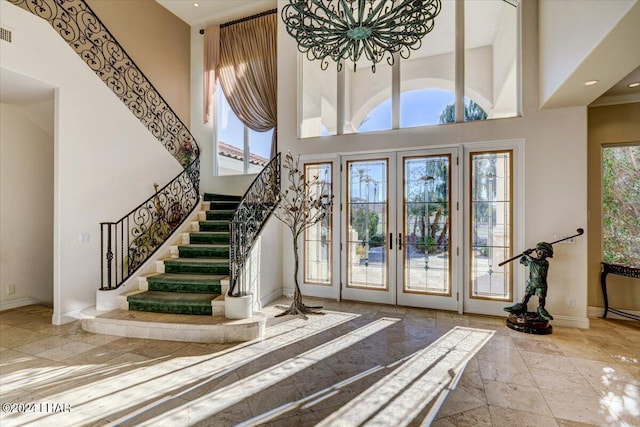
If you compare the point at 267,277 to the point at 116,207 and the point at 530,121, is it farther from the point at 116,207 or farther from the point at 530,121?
the point at 530,121

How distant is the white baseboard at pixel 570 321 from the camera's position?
3943 millimetres

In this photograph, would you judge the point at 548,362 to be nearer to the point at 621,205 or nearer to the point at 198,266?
the point at 621,205

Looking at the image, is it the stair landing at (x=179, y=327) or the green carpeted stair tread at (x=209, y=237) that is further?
the green carpeted stair tread at (x=209, y=237)

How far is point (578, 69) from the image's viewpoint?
2957 millimetres

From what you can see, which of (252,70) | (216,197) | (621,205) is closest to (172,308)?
(216,197)

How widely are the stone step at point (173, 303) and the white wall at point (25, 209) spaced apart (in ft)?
7.88

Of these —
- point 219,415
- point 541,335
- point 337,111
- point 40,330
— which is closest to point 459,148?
point 337,111

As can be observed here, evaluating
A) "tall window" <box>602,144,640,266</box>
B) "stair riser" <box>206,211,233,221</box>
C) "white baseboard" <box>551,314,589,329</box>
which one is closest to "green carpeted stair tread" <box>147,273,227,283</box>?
"stair riser" <box>206,211,233,221</box>

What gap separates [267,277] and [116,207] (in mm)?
2757

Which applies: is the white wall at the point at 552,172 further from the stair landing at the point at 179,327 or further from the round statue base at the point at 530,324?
the stair landing at the point at 179,327

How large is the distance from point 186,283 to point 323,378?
2592 mm

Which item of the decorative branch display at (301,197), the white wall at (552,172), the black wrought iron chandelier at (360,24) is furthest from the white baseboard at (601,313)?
the black wrought iron chandelier at (360,24)

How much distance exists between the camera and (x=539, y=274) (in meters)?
3.77

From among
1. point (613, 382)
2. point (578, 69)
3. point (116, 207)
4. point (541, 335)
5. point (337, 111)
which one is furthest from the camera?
point (337, 111)
